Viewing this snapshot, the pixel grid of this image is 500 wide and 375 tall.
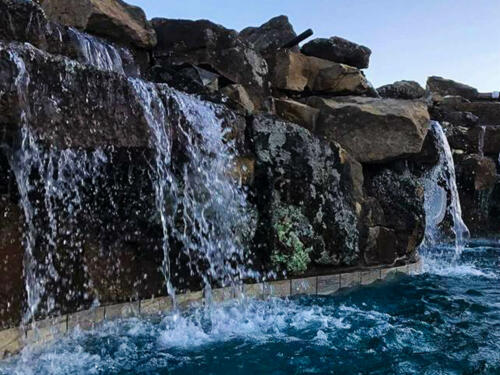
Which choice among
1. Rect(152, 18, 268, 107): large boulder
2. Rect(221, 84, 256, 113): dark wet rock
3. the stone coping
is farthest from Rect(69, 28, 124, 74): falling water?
the stone coping

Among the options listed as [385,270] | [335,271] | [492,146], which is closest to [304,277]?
[335,271]

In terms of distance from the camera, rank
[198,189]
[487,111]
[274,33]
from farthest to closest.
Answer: [487,111] → [274,33] → [198,189]

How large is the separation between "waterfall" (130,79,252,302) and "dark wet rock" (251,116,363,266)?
17.6 inches

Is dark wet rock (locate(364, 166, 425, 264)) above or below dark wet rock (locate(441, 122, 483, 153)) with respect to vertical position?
below

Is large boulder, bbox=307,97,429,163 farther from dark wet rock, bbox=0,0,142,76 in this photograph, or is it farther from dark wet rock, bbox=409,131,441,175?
dark wet rock, bbox=0,0,142,76

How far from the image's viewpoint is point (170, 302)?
593cm

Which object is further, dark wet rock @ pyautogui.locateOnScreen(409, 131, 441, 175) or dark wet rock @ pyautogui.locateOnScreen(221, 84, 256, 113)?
dark wet rock @ pyautogui.locateOnScreen(409, 131, 441, 175)

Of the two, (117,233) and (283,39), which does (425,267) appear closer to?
(283,39)

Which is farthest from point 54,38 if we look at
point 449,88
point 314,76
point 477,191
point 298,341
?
point 449,88

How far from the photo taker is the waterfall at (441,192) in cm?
1088

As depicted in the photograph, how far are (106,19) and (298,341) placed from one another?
585cm

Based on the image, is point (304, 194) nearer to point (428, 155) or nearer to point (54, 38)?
point (54, 38)

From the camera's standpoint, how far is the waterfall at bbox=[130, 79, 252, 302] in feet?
18.7

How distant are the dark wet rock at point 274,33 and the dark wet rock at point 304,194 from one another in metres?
4.40
